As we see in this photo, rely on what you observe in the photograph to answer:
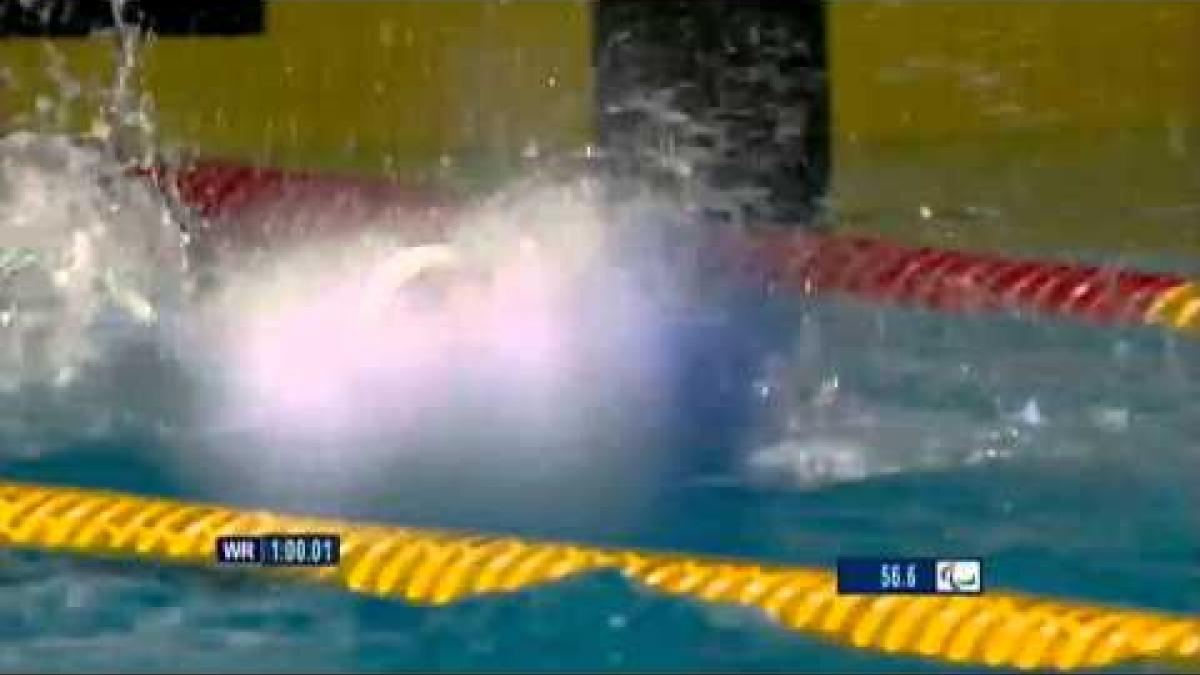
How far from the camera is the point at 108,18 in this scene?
22.5 ft

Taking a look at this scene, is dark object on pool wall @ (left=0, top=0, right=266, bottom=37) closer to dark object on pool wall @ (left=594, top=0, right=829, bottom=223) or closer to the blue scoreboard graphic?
dark object on pool wall @ (left=594, top=0, right=829, bottom=223)

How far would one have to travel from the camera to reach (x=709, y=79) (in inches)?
246

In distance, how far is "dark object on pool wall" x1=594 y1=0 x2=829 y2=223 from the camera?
6.07 metres

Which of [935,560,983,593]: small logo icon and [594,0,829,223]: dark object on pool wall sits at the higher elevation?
[594,0,829,223]: dark object on pool wall

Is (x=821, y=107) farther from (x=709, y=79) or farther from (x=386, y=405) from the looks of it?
(x=386, y=405)

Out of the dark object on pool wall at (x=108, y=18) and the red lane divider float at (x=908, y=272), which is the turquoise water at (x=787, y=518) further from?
the dark object on pool wall at (x=108, y=18)

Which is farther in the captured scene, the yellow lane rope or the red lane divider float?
the red lane divider float

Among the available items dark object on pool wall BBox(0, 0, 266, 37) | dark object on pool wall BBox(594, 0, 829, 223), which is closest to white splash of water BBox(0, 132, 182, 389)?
dark object on pool wall BBox(0, 0, 266, 37)

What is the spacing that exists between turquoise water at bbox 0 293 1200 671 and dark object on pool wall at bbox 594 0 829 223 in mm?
1299

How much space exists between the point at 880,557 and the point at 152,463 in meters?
1.30

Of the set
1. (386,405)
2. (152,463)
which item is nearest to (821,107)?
(386,405)

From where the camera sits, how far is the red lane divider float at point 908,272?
4895 millimetres

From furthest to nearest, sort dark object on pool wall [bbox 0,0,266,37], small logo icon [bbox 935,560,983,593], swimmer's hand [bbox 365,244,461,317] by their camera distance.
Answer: dark object on pool wall [bbox 0,0,266,37] < swimmer's hand [bbox 365,244,461,317] < small logo icon [bbox 935,560,983,593]

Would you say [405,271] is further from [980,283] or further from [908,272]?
[980,283]
